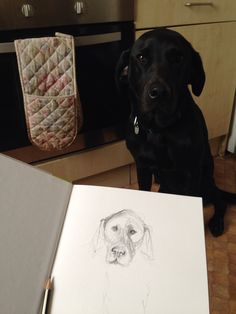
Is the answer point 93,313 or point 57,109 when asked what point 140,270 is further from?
point 57,109

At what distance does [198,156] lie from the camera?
3.22 feet

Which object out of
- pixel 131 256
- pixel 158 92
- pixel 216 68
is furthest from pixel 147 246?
pixel 216 68

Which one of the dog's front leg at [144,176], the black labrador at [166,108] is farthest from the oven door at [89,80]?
the dog's front leg at [144,176]

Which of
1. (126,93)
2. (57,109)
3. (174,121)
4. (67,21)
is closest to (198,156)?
(174,121)

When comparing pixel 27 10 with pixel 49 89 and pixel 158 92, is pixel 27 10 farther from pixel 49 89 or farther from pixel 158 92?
pixel 158 92

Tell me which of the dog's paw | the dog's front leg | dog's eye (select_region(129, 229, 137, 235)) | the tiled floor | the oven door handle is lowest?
the tiled floor

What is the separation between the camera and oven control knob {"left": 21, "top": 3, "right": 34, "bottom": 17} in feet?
2.78

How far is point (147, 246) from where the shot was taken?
477mm

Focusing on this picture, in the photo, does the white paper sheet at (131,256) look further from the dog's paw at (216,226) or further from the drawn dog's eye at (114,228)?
the dog's paw at (216,226)

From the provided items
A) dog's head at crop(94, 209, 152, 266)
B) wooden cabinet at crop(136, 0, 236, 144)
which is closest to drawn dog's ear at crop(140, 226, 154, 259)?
dog's head at crop(94, 209, 152, 266)

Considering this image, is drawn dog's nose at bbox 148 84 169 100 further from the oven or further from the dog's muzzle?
the oven

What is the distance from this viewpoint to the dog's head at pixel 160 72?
0.84 metres

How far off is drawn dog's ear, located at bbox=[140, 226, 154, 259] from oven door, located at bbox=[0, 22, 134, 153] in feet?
2.21

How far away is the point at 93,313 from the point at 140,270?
87mm
